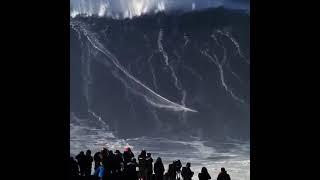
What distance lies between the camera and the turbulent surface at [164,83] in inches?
3711

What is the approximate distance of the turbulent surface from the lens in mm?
94250

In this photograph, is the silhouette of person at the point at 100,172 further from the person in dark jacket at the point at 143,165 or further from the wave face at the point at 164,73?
the wave face at the point at 164,73

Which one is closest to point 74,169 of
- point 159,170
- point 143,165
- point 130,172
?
point 130,172

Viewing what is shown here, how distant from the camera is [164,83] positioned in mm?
107250

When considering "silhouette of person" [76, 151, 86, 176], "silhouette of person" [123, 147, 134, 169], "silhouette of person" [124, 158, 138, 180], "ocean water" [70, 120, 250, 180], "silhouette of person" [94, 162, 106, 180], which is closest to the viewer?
"silhouette of person" [94, 162, 106, 180]

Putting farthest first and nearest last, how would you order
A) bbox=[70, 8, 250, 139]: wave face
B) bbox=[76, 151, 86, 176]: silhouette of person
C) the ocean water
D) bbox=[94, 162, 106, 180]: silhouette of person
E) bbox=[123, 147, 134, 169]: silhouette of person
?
bbox=[70, 8, 250, 139]: wave face, the ocean water, bbox=[123, 147, 134, 169]: silhouette of person, bbox=[76, 151, 86, 176]: silhouette of person, bbox=[94, 162, 106, 180]: silhouette of person

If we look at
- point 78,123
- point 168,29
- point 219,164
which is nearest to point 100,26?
point 168,29

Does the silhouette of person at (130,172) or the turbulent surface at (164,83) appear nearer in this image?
the silhouette of person at (130,172)

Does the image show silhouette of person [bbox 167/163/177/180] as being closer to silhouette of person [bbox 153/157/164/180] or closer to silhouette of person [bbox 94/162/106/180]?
silhouette of person [bbox 153/157/164/180]

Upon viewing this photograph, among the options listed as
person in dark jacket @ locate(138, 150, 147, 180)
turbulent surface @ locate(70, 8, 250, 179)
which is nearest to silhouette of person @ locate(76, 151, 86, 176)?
person in dark jacket @ locate(138, 150, 147, 180)

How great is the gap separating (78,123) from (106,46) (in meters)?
25.0

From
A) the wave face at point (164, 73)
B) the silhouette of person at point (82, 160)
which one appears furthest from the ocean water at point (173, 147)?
the silhouette of person at point (82, 160)

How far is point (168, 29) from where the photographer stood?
11619cm
